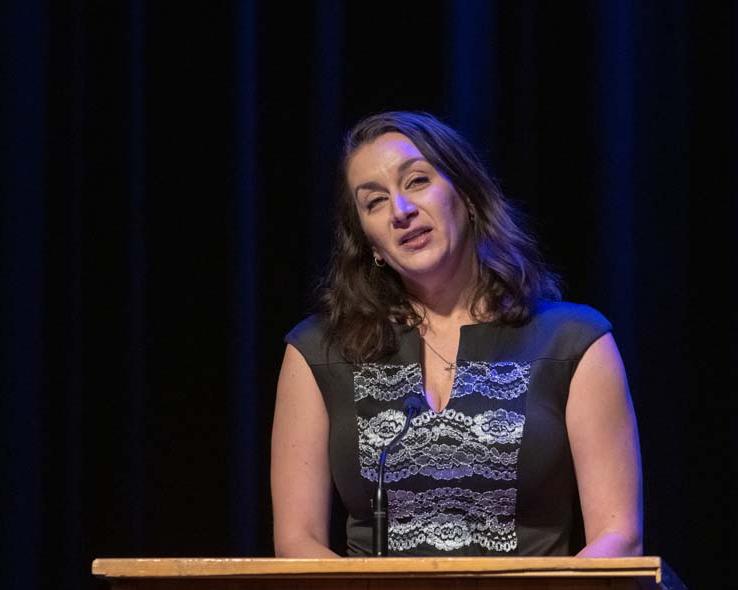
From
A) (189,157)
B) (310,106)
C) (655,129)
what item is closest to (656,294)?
Result: (655,129)

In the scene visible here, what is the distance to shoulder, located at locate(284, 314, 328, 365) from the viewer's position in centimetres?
238

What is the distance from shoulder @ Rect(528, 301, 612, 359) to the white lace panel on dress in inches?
3.1

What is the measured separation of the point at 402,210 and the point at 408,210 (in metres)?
0.01

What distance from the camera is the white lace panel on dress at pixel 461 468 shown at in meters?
2.16

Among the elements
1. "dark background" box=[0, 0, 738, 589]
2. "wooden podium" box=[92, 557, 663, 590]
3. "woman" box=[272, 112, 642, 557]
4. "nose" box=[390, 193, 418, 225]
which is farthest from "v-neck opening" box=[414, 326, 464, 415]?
"wooden podium" box=[92, 557, 663, 590]

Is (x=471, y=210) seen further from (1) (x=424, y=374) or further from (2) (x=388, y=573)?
(2) (x=388, y=573)

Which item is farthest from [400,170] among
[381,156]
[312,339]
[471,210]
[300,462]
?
[300,462]

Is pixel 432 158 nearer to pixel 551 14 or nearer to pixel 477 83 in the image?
pixel 477 83

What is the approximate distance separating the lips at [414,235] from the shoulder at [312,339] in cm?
27

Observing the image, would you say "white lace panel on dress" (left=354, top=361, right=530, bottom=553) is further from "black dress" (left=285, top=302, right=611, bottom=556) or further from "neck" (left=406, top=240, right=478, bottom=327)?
"neck" (left=406, top=240, right=478, bottom=327)

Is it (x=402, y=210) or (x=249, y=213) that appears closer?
(x=402, y=210)

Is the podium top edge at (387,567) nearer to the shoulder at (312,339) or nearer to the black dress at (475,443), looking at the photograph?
the black dress at (475,443)

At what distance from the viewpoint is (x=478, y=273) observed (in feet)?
7.93

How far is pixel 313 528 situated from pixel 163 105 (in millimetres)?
1129
